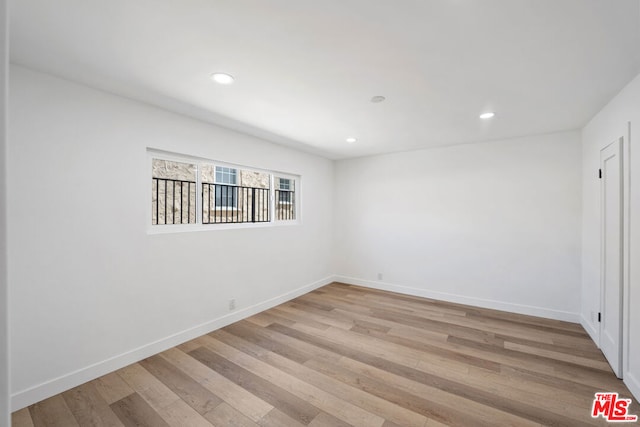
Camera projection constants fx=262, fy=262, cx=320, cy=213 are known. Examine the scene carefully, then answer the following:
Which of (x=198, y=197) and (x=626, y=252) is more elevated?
(x=198, y=197)

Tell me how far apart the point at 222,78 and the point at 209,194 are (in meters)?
1.52

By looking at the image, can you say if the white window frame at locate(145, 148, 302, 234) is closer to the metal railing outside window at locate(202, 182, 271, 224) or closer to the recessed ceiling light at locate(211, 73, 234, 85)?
the metal railing outside window at locate(202, 182, 271, 224)

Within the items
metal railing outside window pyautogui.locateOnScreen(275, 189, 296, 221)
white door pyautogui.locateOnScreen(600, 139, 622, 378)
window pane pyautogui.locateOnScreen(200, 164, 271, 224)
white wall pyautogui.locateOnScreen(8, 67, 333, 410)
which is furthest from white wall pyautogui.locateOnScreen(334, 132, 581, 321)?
white wall pyautogui.locateOnScreen(8, 67, 333, 410)

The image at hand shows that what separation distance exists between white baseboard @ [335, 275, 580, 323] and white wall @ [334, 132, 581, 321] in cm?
1

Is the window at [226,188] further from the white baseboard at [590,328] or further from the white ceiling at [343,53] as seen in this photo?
the white baseboard at [590,328]

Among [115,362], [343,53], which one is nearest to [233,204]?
[115,362]

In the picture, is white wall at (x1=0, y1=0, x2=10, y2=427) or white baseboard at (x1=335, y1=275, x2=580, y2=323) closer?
white wall at (x1=0, y1=0, x2=10, y2=427)

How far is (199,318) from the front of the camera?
296 cm

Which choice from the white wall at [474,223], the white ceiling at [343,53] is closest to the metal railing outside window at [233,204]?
the white ceiling at [343,53]

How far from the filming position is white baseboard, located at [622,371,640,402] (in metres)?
1.91

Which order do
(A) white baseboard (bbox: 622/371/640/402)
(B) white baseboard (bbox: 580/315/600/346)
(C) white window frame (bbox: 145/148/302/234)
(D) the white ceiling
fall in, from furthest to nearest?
(B) white baseboard (bbox: 580/315/600/346)
(C) white window frame (bbox: 145/148/302/234)
(A) white baseboard (bbox: 622/371/640/402)
(D) the white ceiling

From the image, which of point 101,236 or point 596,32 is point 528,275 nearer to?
point 596,32

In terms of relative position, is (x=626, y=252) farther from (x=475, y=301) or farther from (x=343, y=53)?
(x=343, y=53)

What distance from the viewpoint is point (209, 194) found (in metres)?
3.19
